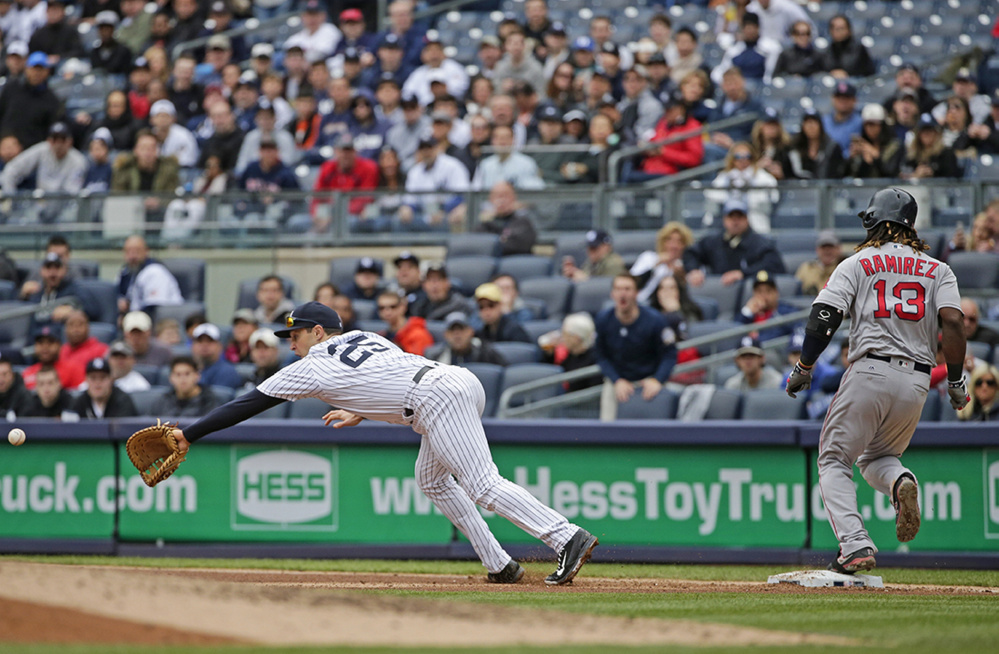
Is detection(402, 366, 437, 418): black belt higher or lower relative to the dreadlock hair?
lower

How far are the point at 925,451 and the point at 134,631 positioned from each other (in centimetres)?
594

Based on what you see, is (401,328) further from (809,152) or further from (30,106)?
(30,106)

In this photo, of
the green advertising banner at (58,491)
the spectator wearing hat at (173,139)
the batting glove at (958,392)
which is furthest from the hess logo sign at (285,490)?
the spectator wearing hat at (173,139)

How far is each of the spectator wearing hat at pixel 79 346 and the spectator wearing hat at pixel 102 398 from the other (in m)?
0.97

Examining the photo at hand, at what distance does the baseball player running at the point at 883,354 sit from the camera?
6699mm

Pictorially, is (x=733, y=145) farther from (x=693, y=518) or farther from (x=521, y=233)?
(x=693, y=518)

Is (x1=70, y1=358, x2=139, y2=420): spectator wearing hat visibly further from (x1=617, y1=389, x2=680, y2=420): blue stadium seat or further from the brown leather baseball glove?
(x1=617, y1=389, x2=680, y2=420): blue stadium seat

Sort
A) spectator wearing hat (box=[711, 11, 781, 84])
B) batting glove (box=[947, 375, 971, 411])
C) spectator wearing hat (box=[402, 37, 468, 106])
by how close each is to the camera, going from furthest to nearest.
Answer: spectator wearing hat (box=[402, 37, 468, 106])
spectator wearing hat (box=[711, 11, 781, 84])
batting glove (box=[947, 375, 971, 411])

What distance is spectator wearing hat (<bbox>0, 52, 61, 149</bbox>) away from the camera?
16.4 m

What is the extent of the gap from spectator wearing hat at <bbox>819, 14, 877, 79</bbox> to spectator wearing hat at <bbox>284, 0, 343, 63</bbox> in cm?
623

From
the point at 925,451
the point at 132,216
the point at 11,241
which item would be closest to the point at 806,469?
the point at 925,451

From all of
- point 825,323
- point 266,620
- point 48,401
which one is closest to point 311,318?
point 266,620

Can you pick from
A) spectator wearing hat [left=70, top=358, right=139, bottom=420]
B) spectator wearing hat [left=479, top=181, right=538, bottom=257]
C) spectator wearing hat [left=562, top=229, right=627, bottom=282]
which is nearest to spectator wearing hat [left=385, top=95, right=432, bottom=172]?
spectator wearing hat [left=479, top=181, right=538, bottom=257]

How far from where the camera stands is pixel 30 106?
16.5 metres
